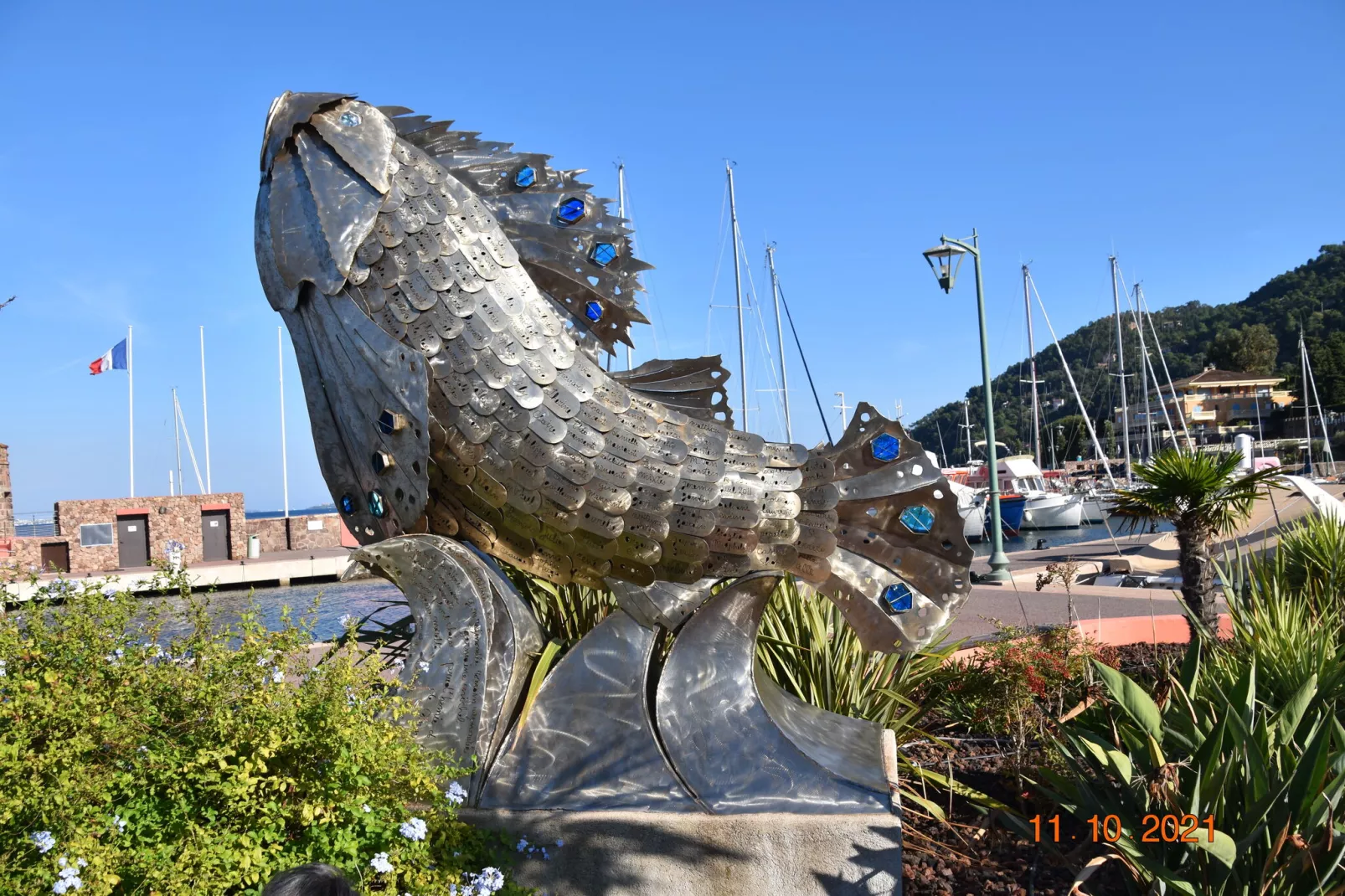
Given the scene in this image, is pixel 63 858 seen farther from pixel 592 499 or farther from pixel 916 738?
pixel 916 738

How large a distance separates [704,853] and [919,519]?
5.40 ft

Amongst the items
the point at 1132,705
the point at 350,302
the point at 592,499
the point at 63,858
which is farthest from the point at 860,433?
the point at 63,858

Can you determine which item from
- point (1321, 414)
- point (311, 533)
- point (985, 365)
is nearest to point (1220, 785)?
point (985, 365)

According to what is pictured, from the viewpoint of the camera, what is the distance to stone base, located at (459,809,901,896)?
3625 millimetres

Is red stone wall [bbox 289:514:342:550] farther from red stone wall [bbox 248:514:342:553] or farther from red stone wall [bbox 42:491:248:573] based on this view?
red stone wall [bbox 42:491:248:573]

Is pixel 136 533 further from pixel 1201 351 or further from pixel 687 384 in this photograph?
pixel 1201 351

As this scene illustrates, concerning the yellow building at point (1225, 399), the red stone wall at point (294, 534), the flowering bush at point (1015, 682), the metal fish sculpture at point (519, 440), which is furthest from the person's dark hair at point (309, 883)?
the yellow building at point (1225, 399)

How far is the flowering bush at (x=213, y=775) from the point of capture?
296 centimetres

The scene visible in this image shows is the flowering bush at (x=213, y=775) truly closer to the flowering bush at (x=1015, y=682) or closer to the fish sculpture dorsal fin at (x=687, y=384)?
the fish sculpture dorsal fin at (x=687, y=384)

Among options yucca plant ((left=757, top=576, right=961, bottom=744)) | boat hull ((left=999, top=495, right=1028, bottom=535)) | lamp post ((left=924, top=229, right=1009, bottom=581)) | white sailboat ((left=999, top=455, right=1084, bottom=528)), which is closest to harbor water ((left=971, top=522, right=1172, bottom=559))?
white sailboat ((left=999, top=455, right=1084, bottom=528))

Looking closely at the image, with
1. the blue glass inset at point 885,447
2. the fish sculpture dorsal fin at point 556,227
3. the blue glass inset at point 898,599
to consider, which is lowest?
the blue glass inset at point 898,599

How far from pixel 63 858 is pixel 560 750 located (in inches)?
69.5

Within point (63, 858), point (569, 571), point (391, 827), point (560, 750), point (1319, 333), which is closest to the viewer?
point (63, 858)

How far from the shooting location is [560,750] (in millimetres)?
3961
